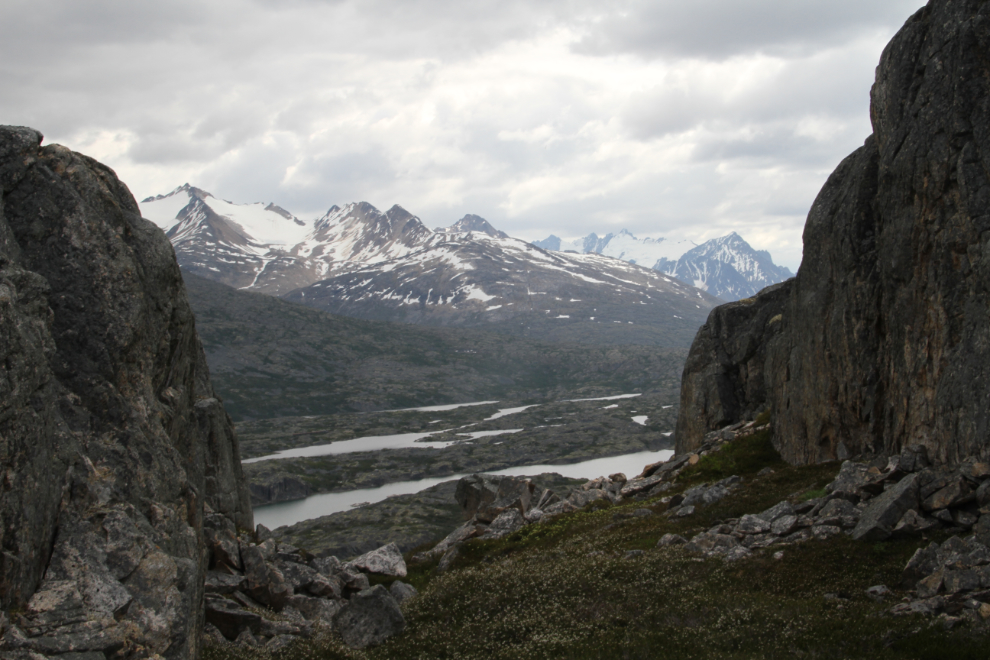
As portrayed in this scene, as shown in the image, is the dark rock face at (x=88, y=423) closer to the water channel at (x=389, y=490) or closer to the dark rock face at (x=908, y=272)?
the dark rock face at (x=908, y=272)

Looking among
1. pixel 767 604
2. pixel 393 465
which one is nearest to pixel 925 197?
pixel 767 604

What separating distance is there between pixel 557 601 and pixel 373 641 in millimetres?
6556

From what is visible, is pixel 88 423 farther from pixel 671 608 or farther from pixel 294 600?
pixel 671 608

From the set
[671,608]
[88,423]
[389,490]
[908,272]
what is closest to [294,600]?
[88,423]

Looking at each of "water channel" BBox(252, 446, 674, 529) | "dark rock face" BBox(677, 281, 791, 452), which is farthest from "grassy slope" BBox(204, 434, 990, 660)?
"water channel" BBox(252, 446, 674, 529)

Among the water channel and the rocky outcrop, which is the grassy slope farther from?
the water channel

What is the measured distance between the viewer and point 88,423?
18047mm

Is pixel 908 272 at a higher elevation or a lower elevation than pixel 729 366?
higher

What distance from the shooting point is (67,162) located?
68.5 feet

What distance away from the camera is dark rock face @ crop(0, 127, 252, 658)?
48.6ft

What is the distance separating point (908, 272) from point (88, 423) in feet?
99.3

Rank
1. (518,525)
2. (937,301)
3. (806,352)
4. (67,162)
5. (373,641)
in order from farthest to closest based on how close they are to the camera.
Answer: (518,525) < (806,352) < (937,301) < (373,641) < (67,162)

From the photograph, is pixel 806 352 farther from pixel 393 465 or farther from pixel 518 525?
pixel 393 465

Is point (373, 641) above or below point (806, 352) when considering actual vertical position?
below
